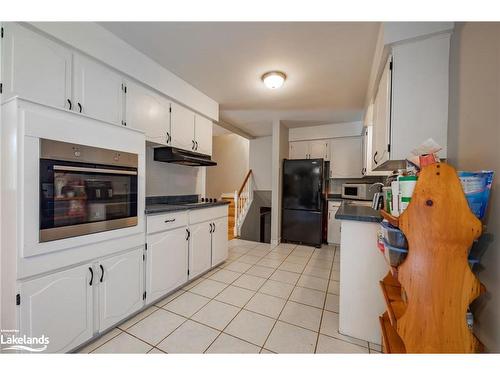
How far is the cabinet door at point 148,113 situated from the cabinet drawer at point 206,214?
897 mm

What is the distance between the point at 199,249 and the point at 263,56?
2231mm

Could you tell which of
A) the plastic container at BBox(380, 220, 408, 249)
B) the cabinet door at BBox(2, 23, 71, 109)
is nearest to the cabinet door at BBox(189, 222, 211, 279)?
the cabinet door at BBox(2, 23, 71, 109)

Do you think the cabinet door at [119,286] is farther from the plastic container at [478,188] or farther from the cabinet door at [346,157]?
the cabinet door at [346,157]

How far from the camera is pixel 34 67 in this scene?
1346 millimetres

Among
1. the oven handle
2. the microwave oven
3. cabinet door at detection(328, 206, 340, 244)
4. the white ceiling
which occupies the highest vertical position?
the white ceiling

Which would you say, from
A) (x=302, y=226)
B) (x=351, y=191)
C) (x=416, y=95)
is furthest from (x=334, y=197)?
(x=416, y=95)

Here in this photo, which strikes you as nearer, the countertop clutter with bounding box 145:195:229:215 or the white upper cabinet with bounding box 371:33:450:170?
the white upper cabinet with bounding box 371:33:450:170

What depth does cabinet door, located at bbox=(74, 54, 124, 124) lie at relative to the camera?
157 cm

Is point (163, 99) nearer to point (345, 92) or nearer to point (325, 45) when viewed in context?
point (325, 45)

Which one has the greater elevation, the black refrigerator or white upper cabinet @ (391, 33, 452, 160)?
white upper cabinet @ (391, 33, 452, 160)

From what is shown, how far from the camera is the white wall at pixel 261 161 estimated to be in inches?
209

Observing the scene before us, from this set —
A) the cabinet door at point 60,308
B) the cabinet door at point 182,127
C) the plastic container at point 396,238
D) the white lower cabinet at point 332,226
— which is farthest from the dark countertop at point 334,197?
the cabinet door at point 60,308

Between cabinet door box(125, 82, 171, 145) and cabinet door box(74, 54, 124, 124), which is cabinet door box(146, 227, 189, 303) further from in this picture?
cabinet door box(74, 54, 124, 124)

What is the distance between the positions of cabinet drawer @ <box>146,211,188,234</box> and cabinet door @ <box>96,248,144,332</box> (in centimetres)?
22
